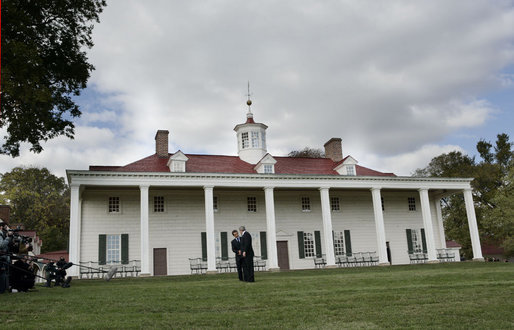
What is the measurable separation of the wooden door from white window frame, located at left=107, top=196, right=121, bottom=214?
138 inches

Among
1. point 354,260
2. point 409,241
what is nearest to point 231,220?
point 354,260

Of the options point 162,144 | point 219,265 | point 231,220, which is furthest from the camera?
point 162,144

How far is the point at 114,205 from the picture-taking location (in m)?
28.0

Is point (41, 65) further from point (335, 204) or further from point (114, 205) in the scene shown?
point (335, 204)

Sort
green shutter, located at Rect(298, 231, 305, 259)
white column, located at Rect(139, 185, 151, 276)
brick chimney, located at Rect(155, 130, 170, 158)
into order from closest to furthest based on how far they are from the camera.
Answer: white column, located at Rect(139, 185, 151, 276) < green shutter, located at Rect(298, 231, 305, 259) < brick chimney, located at Rect(155, 130, 170, 158)

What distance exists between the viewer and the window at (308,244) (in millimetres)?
30938

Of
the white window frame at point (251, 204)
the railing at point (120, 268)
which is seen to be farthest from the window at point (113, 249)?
the white window frame at point (251, 204)

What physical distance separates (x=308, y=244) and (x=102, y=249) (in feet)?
44.9

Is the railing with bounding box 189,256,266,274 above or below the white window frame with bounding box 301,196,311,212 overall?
below

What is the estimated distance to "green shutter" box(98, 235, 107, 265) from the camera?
26.7 metres

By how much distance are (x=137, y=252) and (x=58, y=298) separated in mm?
18685

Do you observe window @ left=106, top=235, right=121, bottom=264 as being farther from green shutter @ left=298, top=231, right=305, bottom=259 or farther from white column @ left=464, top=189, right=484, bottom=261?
white column @ left=464, top=189, right=484, bottom=261

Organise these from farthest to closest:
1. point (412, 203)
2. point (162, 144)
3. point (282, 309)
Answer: point (412, 203), point (162, 144), point (282, 309)

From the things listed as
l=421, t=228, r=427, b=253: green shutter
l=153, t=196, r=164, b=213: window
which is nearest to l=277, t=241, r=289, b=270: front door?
l=153, t=196, r=164, b=213: window
